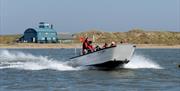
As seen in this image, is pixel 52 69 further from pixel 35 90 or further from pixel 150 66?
pixel 35 90

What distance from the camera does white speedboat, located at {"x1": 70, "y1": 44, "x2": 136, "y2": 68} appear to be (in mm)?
35406

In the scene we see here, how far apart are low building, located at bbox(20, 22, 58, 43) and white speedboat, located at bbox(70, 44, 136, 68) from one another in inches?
3790

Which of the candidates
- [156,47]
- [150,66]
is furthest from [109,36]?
[150,66]

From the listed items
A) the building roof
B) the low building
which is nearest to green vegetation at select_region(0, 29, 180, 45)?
A: the building roof

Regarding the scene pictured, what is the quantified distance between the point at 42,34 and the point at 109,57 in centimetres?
9856

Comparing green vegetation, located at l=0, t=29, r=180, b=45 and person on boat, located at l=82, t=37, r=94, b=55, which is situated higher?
person on boat, located at l=82, t=37, r=94, b=55

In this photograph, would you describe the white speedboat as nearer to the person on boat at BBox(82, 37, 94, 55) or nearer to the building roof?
the person on boat at BBox(82, 37, 94, 55)

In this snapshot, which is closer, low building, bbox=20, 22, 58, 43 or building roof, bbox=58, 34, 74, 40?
low building, bbox=20, 22, 58, 43

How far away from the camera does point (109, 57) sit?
35719mm

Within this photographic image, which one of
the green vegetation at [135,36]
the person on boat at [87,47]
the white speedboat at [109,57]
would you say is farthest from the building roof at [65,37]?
the person on boat at [87,47]

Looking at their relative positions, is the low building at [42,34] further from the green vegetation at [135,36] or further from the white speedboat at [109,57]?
the white speedboat at [109,57]

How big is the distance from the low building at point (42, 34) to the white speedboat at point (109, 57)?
96272 mm

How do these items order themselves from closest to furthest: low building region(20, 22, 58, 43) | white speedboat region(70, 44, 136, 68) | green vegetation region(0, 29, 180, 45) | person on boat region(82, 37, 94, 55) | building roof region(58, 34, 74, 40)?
white speedboat region(70, 44, 136, 68), person on boat region(82, 37, 94, 55), low building region(20, 22, 58, 43), building roof region(58, 34, 74, 40), green vegetation region(0, 29, 180, 45)

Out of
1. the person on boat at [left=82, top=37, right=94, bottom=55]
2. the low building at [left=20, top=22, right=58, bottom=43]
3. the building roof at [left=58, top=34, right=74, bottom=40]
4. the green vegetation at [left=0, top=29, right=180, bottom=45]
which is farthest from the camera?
the green vegetation at [left=0, top=29, right=180, bottom=45]
